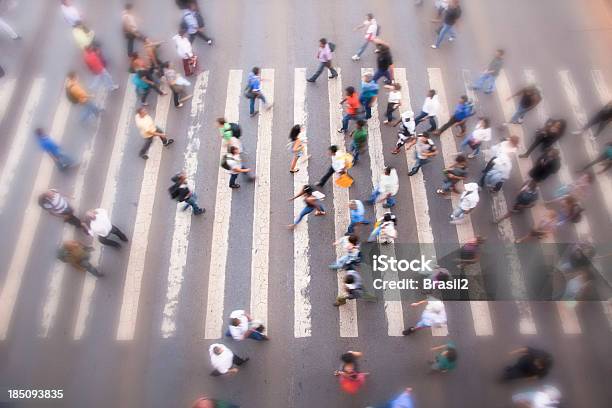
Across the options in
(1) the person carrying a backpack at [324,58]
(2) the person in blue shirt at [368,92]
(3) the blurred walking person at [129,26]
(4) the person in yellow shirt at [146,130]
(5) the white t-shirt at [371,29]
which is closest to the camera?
(4) the person in yellow shirt at [146,130]

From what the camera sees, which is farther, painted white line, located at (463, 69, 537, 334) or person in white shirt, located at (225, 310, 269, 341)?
painted white line, located at (463, 69, 537, 334)

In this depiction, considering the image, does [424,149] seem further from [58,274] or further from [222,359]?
[58,274]

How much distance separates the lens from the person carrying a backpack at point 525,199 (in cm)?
974

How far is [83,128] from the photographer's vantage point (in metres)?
12.1

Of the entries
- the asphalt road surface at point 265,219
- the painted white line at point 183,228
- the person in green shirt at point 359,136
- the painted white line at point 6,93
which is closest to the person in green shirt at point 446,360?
the asphalt road surface at point 265,219

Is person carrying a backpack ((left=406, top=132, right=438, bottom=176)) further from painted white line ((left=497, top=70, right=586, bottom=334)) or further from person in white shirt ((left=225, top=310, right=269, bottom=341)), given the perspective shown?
person in white shirt ((left=225, top=310, right=269, bottom=341))

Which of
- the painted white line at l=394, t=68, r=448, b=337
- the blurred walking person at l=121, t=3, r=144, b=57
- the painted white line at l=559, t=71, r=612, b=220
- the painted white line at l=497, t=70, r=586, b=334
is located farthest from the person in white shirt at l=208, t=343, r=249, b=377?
the painted white line at l=559, t=71, r=612, b=220

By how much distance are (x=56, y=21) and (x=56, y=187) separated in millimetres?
6948

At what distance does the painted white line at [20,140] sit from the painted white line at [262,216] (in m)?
6.41

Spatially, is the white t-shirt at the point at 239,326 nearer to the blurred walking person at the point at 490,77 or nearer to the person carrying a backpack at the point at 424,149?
the person carrying a backpack at the point at 424,149

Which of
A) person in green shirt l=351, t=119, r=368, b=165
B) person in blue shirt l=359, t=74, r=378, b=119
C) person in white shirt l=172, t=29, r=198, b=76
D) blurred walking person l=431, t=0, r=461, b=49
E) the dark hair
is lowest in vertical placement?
the dark hair

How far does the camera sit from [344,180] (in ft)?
34.1

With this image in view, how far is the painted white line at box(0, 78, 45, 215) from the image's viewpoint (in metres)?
11.1

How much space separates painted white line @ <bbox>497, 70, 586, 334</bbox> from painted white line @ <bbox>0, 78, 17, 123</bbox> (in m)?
14.5
